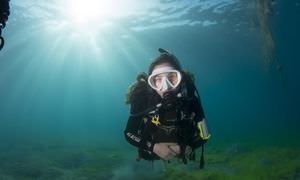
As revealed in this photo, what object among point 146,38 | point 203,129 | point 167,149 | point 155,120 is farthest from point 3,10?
point 146,38

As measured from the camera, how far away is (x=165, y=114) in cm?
405

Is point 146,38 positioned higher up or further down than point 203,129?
higher up

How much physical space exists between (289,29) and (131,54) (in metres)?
23.7

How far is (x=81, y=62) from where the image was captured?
66.6 m

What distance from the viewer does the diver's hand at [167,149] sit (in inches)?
164

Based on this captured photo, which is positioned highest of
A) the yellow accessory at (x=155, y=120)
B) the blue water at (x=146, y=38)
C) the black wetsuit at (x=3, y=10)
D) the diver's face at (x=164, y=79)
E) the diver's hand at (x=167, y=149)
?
the blue water at (x=146, y=38)

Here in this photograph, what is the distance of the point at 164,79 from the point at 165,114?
0.48 metres

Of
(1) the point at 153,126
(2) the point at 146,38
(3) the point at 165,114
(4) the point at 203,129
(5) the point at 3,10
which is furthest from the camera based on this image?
(2) the point at 146,38

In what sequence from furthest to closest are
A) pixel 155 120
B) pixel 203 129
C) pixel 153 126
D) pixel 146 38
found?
pixel 146 38, pixel 203 129, pixel 153 126, pixel 155 120

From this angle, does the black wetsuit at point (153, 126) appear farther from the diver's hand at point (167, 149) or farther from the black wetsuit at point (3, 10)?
the black wetsuit at point (3, 10)

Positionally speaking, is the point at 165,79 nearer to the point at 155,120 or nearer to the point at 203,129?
the point at 155,120

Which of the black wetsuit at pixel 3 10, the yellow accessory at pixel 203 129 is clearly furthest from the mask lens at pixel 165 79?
the black wetsuit at pixel 3 10

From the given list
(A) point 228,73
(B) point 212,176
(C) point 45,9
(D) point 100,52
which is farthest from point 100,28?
(A) point 228,73

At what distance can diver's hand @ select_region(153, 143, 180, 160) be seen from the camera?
4.18 meters
